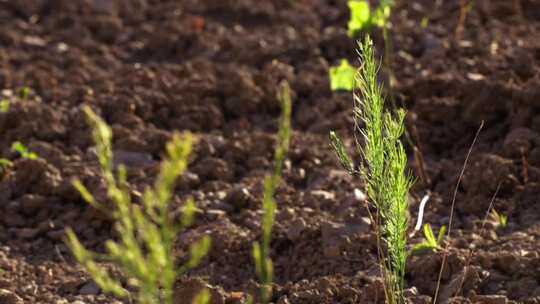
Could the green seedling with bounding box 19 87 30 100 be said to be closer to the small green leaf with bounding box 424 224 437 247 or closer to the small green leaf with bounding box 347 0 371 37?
the small green leaf with bounding box 347 0 371 37

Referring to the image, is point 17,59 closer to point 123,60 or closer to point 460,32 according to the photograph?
point 123,60

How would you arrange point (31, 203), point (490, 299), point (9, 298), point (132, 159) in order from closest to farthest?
point (490, 299) < point (9, 298) < point (31, 203) < point (132, 159)

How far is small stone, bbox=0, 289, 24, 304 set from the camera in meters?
2.31

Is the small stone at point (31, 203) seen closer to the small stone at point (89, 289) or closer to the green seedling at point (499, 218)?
the small stone at point (89, 289)

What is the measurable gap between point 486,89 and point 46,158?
168 centimetres

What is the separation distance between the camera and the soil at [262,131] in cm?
242

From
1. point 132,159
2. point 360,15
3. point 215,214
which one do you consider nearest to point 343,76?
point 360,15

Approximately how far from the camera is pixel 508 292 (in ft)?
7.09

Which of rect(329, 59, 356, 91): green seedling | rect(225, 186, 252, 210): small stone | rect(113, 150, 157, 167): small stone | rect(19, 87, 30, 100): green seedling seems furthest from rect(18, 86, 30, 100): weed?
rect(329, 59, 356, 91): green seedling

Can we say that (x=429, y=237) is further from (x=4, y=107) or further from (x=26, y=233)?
(x=4, y=107)

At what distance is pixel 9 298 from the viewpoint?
2320mm

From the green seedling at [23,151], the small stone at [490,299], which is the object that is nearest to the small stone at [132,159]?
the green seedling at [23,151]

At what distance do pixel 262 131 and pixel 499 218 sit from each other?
1.19 metres

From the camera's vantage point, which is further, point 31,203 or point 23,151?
point 23,151
